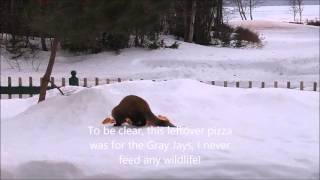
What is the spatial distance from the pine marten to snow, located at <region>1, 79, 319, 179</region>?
7.1 inches

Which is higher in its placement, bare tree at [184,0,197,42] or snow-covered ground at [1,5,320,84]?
bare tree at [184,0,197,42]

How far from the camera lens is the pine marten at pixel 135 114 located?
5734mm

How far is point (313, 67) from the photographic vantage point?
1833 cm

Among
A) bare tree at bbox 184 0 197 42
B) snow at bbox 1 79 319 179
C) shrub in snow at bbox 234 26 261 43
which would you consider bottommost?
snow at bbox 1 79 319 179

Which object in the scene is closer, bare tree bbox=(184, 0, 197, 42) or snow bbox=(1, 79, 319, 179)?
snow bbox=(1, 79, 319, 179)

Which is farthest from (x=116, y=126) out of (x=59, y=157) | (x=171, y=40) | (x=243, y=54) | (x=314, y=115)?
(x=171, y=40)

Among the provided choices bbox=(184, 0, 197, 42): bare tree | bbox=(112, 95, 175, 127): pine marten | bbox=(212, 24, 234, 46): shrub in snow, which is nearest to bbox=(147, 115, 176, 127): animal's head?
bbox=(112, 95, 175, 127): pine marten

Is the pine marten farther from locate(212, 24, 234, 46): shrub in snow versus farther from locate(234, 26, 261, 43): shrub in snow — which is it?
locate(234, 26, 261, 43): shrub in snow

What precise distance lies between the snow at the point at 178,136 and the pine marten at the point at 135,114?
0.59ft

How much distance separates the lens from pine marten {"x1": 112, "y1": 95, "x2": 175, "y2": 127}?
5734mm

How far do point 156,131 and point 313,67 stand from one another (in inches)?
551

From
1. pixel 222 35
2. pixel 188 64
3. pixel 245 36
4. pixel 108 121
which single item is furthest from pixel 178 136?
pixel 245 36

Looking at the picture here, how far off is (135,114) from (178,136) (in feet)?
2.49

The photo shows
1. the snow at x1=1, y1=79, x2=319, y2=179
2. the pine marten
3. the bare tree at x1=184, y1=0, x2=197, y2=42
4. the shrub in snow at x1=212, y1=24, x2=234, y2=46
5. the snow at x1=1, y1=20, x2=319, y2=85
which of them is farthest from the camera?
the shrub in snow at x1=212, y1=24, x2=234, y2=46
